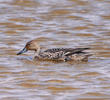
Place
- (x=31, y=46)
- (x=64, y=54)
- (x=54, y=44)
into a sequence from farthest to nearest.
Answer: (x=54, y=44) → (x=31, y=46) → (x=64, y=54)

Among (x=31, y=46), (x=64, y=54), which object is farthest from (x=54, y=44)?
(x=64, y=54)

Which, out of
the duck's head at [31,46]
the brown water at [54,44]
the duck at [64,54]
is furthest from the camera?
the duck's head at [31,46]

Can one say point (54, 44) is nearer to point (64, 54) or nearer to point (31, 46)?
point (31, 46)

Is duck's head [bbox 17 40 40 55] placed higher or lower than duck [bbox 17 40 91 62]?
higher

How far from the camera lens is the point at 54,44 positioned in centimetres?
1238

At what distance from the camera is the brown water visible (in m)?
8.70

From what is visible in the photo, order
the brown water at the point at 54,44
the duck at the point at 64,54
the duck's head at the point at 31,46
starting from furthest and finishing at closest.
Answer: the duck's head at the point at 31,46, the duck at the point at 64,54, the brown water at the point at 54,44

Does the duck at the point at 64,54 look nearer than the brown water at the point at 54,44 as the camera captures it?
No

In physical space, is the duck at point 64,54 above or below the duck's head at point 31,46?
below

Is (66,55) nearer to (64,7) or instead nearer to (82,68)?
(82,68)

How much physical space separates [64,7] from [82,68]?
5.95 m

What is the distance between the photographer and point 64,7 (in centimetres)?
1602

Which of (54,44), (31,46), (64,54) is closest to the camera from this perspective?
(64,54)

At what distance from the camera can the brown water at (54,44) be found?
8703 mm
